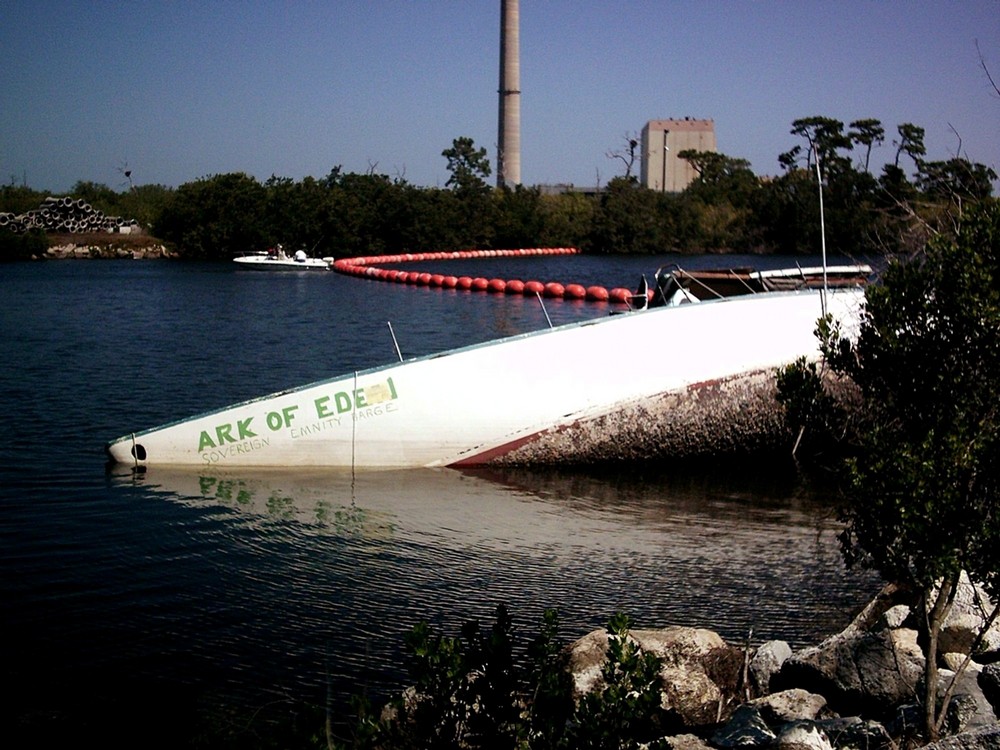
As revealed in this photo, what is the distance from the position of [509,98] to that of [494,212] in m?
31.2

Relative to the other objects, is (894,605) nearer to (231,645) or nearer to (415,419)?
(231,645)

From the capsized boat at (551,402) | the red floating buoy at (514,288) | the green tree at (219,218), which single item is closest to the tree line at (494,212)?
the green tree at (219,218)

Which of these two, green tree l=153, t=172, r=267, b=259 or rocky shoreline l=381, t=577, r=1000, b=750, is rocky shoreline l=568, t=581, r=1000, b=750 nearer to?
rocky shoreline l=381, t=577, r=1000, b=750

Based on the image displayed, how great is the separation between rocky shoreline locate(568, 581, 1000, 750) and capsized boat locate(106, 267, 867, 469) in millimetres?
6660

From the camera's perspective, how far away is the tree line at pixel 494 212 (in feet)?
310

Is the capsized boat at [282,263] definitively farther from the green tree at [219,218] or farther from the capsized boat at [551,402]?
the capsized boat at [551,402]

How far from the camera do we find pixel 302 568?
11.3 meters

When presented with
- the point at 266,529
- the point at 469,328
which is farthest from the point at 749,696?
the point at 469,328

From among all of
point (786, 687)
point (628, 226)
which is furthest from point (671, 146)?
point (786, 687)

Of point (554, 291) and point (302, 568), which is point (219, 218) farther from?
point (302, 568)

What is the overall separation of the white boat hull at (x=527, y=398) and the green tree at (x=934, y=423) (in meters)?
8.08

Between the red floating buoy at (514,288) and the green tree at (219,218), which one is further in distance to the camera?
the green tree at (219,218)

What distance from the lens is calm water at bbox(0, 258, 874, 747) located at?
28.1 ft

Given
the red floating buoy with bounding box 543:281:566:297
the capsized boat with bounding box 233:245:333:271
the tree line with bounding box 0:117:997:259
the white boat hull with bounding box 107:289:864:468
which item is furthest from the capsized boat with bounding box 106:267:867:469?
the tree line with bounding box 0:117:997:259
